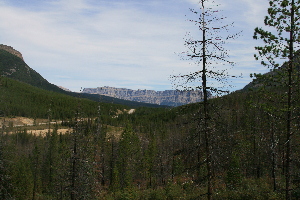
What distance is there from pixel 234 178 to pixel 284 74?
24.0 metres

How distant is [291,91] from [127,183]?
36001 mm

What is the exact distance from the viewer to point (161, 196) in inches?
906

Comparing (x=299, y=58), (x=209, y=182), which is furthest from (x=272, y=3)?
(x=209, y=182)

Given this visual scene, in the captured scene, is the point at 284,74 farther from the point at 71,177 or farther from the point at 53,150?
the point at 53,150

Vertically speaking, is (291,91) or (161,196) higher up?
(291,91)

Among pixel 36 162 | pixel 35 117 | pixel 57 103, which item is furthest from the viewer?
pixel 57 103

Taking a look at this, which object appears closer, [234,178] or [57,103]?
[234,178]

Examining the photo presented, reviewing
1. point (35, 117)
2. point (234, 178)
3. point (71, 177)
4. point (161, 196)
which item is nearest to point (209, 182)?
point (71, 177)

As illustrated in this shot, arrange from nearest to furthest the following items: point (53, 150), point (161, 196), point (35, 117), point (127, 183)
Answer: point (161, 196) < point (127, 183) < point (53, 150) < point (35, 117)

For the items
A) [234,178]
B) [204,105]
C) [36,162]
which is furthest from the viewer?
[36,162]

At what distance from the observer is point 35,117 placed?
496ft

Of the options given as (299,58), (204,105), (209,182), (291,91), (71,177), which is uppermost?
(299,58)

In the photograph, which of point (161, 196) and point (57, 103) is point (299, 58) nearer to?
point (161, 196)

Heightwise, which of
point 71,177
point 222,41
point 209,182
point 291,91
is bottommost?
point 71,177
